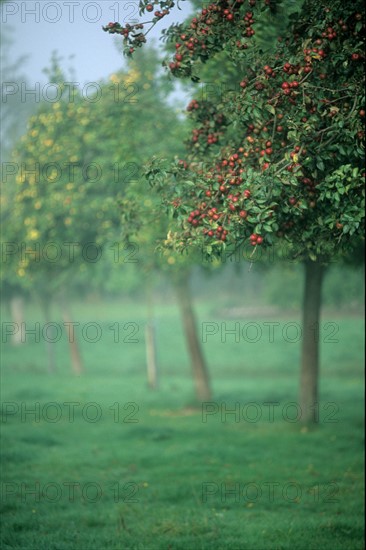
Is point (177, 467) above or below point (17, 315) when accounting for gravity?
below

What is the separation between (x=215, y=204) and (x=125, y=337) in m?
35.9

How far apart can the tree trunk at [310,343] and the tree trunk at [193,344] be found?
5404mm

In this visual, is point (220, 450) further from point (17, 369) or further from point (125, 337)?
point (125, 337)

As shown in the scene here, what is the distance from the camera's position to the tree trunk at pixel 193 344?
71.3 ft

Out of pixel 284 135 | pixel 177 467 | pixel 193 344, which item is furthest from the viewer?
pixel 193 344

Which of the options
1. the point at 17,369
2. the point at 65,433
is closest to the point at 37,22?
the point at 65,433

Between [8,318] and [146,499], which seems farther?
[8,318]

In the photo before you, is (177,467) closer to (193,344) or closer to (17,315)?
(193,344)

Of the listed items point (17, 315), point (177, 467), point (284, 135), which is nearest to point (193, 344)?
point (177, 467)

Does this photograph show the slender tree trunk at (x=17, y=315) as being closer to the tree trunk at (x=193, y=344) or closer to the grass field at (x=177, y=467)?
the grass field at (x=177, y=467)

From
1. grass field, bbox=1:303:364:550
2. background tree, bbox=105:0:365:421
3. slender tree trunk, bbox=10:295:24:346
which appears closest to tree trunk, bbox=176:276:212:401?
grass field, bbox=1:303:364:550

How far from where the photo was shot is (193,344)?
21891 mm

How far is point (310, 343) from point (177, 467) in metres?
5.97

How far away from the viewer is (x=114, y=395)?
23.8 meters
